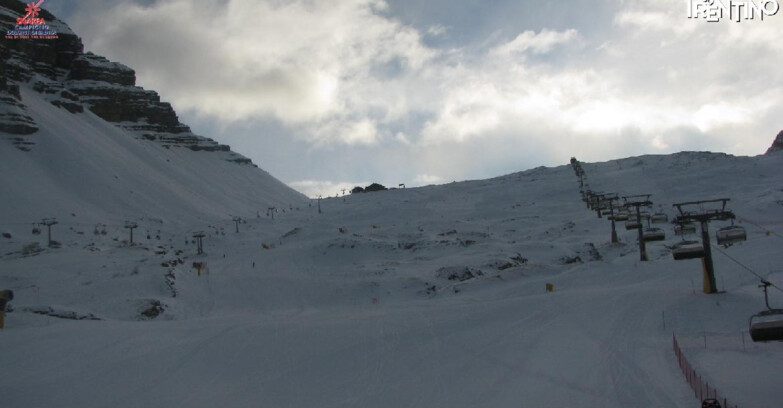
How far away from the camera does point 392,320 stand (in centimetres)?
2411

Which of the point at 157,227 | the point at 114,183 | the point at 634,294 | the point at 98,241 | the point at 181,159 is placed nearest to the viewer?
the point at 634,294

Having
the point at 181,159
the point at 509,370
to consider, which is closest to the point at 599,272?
the point at 509,370

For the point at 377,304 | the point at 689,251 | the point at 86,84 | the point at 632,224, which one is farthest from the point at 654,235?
the point at 86,84

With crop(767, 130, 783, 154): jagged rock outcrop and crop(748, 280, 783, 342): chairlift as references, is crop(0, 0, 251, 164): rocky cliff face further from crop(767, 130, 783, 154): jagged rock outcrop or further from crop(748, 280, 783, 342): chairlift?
crop(767, 130, 783, 154): jagged rock outcrop

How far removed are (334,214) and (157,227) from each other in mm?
23107

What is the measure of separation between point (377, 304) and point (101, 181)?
190 feet

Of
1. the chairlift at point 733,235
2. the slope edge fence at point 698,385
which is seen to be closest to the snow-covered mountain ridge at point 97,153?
the slope edge fence at point 698,385

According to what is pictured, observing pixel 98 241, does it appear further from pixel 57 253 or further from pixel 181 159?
pixel 181 159

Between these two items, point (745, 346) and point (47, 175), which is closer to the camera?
point (745, 346)

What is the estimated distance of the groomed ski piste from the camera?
15.7 meters

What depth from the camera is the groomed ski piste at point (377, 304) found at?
51.4ft

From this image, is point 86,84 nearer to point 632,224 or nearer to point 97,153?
point 97,153

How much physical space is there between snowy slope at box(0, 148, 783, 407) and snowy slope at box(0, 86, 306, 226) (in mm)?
11357

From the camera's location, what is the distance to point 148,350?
1925cm
